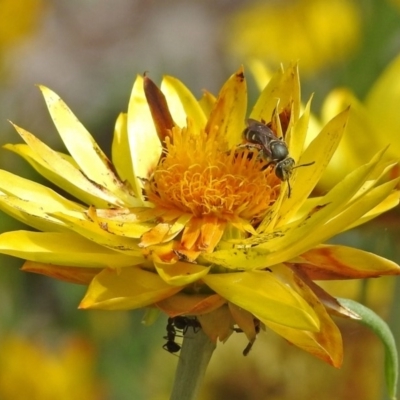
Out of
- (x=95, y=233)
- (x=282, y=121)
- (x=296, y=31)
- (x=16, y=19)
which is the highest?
(x=296, y=31)

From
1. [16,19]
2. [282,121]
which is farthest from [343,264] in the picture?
[16,19]

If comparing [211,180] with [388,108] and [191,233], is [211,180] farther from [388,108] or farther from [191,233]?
[388,108]

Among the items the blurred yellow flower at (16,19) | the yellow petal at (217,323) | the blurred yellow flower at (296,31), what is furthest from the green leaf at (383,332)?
the blurred yellow flower at (16,19)

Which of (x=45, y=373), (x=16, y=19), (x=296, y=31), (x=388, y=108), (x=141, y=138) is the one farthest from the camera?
(x=296, y=31)

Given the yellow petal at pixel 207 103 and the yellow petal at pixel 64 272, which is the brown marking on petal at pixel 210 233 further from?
the yellow petal at pixel 207 103

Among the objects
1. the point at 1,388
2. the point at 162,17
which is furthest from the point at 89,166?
the point at 162,17

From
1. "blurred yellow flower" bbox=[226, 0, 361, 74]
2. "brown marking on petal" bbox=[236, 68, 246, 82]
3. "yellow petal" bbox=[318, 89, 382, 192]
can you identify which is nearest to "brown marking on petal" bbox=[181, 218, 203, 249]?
"brown marking on petal" bbox=[236, 68, 246, 82]

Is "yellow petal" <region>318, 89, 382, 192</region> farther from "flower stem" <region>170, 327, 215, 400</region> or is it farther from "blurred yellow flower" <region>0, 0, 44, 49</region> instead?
"blurred yellow flower" <region>0, 0, 44, 49</region>
